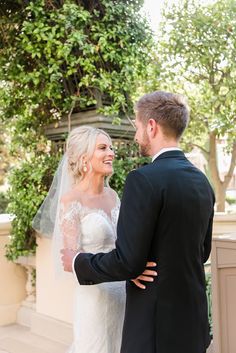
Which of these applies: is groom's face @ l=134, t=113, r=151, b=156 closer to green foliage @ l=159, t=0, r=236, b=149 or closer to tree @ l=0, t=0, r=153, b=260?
tree @ l=0, t=0, r=153, b=260

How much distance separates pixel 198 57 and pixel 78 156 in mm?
3091

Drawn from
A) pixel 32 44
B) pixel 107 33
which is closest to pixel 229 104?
pixel 107 33

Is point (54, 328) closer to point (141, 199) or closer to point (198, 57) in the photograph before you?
point (141, 199)

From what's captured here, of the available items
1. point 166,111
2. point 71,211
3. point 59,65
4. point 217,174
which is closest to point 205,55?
point 59,65

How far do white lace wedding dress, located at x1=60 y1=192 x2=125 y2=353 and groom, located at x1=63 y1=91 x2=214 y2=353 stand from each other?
1.79ft

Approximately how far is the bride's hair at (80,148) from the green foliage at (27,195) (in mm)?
1287

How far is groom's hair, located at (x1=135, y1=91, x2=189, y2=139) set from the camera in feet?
5.11

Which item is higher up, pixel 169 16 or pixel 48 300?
pixel 169 16

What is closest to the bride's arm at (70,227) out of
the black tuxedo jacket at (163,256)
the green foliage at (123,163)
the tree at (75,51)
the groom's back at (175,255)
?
the black tuxedo jacket at (163,256)

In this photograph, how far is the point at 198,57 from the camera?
4973 mm

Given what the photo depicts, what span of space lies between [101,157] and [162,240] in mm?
927

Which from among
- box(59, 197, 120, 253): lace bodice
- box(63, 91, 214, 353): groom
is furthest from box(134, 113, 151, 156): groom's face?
box(59, 197, 120, 253): lace bodice

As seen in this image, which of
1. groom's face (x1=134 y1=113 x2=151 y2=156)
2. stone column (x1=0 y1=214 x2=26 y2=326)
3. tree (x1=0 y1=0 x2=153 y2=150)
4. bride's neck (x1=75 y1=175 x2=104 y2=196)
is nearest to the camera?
groom's face (x1=134 y1=113 x2=151 y2=156)

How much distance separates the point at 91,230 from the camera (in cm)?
222
